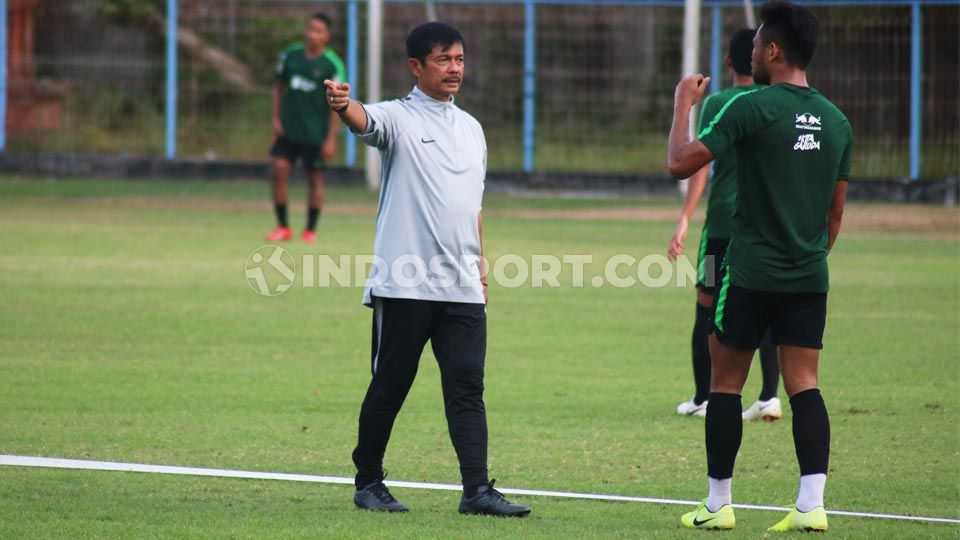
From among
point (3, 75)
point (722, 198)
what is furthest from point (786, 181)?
point (3, 75)

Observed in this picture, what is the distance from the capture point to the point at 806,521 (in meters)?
6.03

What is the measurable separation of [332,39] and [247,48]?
5.50ft

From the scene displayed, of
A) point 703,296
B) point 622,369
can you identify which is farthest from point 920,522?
point 622,369

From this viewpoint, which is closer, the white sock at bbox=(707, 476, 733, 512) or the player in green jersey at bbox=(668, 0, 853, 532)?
the player in green jersey at bbox=(668, 0, 853, 532)

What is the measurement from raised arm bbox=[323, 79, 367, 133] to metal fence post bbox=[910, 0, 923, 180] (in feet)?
70.1

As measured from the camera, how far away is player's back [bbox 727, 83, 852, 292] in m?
6.01

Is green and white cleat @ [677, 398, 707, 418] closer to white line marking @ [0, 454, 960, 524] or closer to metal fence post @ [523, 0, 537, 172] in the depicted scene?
white line marking @ [0, 454, 960, 524]

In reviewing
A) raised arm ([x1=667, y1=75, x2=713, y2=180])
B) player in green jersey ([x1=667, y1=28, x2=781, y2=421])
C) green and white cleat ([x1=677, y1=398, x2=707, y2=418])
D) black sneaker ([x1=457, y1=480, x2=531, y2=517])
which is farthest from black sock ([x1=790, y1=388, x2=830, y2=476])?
green and white cleat ([x1=677, y1=398, x2=707, y2=418])

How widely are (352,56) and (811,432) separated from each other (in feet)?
75.7

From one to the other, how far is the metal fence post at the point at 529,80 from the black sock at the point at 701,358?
19.0 m

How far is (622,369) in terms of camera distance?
1048cm

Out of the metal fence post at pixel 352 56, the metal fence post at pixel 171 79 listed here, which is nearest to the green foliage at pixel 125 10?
the metal fence post at pixel 171 79

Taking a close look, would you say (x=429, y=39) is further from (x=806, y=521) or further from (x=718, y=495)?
(x=806, y=521)

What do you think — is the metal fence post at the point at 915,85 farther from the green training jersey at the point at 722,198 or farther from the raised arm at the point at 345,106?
the raised arm at the point at 345,106
